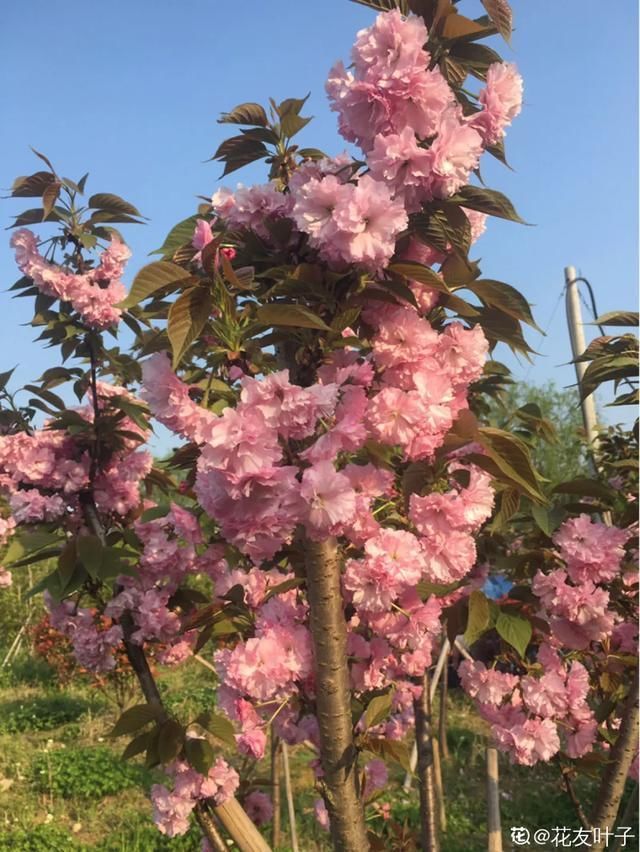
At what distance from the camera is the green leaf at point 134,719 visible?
1527mm

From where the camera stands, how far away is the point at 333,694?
3.86ft

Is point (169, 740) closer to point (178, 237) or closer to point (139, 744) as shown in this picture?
point (139, 744)

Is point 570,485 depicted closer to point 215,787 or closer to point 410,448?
point 410,448

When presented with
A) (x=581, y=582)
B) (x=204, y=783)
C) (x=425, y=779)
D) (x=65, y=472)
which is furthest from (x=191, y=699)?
(x=581, y=582)

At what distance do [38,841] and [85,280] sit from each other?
304 centimetres

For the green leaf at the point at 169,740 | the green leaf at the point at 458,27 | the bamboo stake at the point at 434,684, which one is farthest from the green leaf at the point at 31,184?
the bamboo stake at the point at 434,684

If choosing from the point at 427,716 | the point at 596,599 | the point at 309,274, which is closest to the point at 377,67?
the point at 309,274

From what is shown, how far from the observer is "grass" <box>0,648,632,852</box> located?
3779mm

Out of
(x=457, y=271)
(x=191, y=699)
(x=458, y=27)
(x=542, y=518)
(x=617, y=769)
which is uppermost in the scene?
(x=458, y=27)

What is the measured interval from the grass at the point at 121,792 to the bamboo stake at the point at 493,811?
1.52m

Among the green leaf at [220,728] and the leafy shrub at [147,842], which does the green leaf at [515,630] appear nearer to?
the green leaf at [220,728]

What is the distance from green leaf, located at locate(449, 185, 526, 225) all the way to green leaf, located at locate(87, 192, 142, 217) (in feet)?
4.30

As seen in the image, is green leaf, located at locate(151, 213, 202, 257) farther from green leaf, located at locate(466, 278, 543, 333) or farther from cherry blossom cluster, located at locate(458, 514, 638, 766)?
cherry blossom cluster, located at locate(458, 514, 638, 766)

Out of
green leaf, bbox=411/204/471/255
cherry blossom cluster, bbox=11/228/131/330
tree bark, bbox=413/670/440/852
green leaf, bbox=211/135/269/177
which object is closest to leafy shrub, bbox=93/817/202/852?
tree bark, bbox=413/670/440/852
